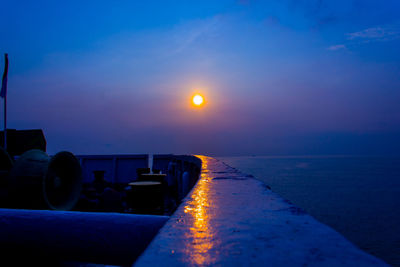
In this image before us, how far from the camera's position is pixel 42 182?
17.4ft

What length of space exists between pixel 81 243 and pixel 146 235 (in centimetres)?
40

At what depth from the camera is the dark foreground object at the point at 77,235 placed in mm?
1388

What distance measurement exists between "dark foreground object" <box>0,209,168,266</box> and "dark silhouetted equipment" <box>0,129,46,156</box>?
2139 centimetres

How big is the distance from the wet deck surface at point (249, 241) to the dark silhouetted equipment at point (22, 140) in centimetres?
2244

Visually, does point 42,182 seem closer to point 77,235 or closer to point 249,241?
point 77,235

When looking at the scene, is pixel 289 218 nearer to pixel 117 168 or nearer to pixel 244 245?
pixel 244 245

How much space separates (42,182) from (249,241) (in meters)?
5.52

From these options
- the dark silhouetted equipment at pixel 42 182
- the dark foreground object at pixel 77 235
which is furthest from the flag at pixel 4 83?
the dark foreground object at pixel 77 235

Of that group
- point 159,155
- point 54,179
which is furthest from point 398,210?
point 54,179

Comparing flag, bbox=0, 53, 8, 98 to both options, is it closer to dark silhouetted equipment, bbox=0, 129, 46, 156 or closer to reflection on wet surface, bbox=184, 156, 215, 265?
dark silhouetted equipment, bbox=0, 129, 46, 156

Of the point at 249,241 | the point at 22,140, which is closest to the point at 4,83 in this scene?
the point at 22,140

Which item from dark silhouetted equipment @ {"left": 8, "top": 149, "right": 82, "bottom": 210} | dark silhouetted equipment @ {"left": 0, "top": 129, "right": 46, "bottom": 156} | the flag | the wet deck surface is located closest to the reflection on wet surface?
the wet deck surface

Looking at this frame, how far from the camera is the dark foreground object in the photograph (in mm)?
1388

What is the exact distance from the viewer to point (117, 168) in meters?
14.5
